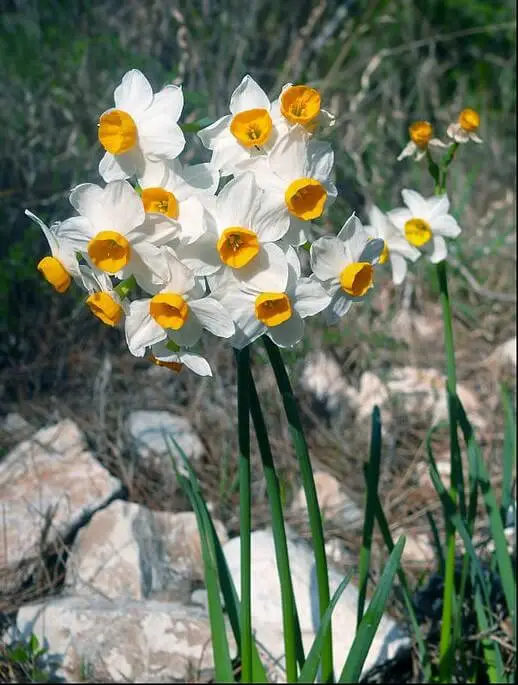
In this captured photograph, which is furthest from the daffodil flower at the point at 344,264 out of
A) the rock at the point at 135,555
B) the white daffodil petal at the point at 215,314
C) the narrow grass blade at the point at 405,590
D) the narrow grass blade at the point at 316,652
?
the rock at the point at 135,555

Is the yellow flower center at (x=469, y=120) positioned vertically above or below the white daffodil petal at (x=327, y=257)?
above

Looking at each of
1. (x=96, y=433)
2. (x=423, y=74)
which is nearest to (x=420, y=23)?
(x=423, y=74)

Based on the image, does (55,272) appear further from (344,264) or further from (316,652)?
(316,652)

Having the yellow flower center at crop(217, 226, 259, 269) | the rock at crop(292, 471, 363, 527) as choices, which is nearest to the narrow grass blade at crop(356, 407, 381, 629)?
the yellow flower center at crop(217, 226, 259, 269)

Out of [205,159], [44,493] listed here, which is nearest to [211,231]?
[44,493]

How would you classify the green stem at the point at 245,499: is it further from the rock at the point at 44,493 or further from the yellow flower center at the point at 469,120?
the rock at the point at 44,493

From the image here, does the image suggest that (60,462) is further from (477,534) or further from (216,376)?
(477,534)

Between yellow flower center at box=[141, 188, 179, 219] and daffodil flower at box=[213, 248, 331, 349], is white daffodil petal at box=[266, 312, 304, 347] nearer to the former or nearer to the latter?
daffodil flower at box=[213, 248, 331, 349]
